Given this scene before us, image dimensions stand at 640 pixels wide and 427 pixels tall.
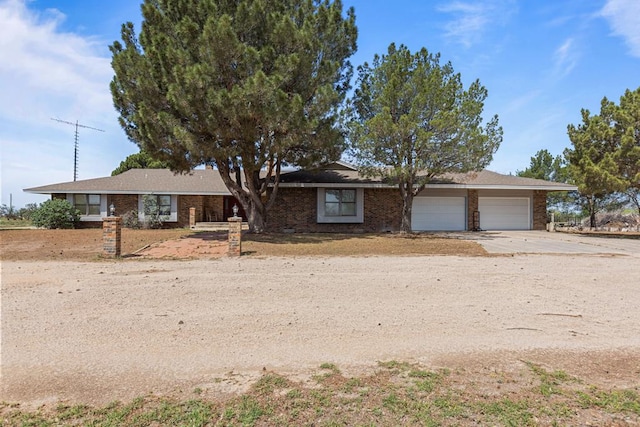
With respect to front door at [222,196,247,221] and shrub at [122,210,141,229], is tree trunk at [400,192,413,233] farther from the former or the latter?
shrub at [122,210,141,229]

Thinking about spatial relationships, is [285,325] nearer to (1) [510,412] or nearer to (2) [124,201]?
(1) [510,412]

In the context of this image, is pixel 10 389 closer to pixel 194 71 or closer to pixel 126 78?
pixel 194 71

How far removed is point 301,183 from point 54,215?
12.4 metres

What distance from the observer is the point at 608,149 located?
59.8 ft

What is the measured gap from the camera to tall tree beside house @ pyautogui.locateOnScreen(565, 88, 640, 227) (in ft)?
55.9

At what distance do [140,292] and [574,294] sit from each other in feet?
23.0

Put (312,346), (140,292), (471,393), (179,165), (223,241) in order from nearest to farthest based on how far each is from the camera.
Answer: (471,393) < (312,346) < (140,292) < (223,241) < (179,165)

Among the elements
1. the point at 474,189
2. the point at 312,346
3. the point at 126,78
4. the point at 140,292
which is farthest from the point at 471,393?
the point at 474,189

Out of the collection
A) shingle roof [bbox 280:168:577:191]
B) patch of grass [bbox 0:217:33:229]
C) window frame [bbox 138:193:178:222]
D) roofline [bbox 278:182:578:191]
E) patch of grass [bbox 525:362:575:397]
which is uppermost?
shingle roof [bbox 280:168:577:191]

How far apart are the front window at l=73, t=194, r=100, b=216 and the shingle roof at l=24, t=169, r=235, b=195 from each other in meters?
0.56

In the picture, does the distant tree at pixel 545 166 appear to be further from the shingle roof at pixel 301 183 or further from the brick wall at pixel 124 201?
the brick wall at pixel 124 201

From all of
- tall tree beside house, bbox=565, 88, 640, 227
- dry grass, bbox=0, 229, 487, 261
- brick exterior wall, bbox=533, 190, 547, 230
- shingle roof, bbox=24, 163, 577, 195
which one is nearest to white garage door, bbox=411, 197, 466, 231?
shingle roof, bbox=24, 163, 577, 195

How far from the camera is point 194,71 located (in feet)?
37.8

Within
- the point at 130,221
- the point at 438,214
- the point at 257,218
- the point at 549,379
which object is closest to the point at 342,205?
the point at 257,218
